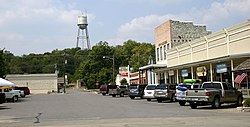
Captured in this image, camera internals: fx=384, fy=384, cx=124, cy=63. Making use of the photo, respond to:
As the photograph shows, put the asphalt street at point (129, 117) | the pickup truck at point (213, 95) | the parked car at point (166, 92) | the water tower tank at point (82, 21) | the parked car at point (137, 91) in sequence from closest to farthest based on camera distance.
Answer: the asphalt street at point (129, 117), the pickup truck at point (213, 95), the parked car at point (166, 92), the parked car at point (137, 91), the water tower tank at point (82, 21)

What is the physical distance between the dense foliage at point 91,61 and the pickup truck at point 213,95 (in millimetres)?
76881

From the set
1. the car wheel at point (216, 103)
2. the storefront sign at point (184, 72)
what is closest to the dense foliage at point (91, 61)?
the storefront sign at point (184, 72)

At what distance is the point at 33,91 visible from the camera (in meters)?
91.5

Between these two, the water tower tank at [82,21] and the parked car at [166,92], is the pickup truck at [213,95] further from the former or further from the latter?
the water tower tank at [82,21]

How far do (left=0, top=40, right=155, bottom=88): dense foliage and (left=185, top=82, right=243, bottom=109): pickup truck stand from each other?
252 ft

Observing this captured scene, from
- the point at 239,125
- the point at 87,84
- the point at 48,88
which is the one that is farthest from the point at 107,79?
the point at 239,125

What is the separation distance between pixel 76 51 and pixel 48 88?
53860 millimetres

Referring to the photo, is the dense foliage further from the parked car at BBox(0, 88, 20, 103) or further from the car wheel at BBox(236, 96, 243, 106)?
the car wheel at BBox(236, 96, 243, 106)

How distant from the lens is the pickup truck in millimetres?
24822

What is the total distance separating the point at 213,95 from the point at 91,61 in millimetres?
93036

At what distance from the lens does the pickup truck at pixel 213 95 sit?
24.8 metres

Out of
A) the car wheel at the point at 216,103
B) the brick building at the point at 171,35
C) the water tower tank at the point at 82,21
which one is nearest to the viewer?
the car wheel at the point at 216,103

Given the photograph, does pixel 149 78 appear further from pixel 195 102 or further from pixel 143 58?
pixel 143 58

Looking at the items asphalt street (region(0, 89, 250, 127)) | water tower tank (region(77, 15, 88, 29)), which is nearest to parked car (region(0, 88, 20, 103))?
asphalt street (region(0, 89, 250, 127))
